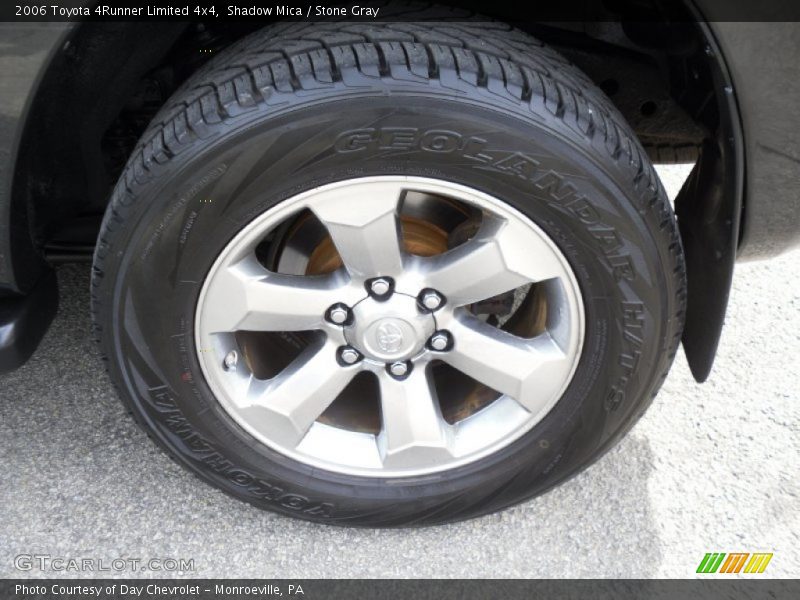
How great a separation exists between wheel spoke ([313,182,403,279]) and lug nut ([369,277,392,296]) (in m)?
0.03

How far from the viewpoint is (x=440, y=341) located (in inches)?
72.0

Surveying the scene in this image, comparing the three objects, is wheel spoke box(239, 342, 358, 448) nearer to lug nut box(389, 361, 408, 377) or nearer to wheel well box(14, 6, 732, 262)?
lug nut box(389, 361, 408, 377)

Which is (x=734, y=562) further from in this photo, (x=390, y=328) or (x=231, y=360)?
(x=231, y=360)

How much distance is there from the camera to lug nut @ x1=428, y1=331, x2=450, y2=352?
1821 mm

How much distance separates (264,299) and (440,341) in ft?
1.33

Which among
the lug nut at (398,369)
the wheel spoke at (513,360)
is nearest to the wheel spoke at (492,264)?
the wheel spoke at (513,360)

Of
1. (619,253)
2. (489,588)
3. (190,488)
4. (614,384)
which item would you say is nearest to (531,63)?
(619,253)

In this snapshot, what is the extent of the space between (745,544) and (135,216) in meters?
1.63

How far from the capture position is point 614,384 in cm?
182

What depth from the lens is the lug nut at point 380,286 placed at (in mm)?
1748

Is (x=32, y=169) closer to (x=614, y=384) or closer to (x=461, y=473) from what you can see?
(x=461, y=473)

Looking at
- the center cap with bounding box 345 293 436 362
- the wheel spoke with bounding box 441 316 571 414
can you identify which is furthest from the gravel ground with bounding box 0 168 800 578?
the center cap with bounding box 345 293 436 362

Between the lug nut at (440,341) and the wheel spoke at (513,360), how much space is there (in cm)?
2
